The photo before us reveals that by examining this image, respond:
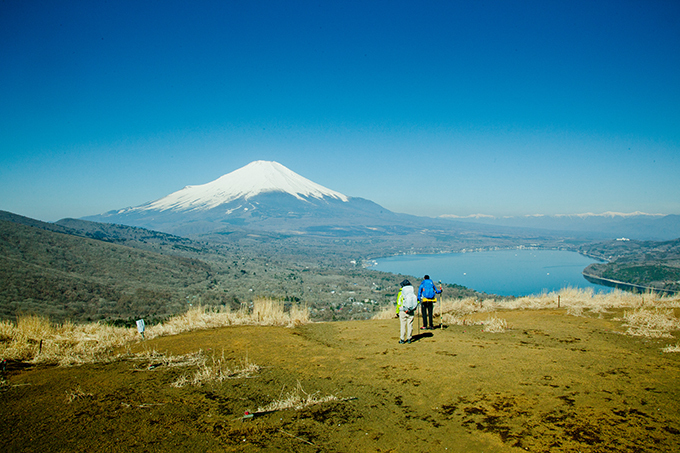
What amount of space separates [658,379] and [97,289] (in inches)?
1135

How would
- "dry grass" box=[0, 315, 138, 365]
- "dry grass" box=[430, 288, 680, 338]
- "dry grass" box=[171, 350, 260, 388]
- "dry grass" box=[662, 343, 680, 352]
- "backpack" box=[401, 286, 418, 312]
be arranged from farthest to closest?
"dry grass" box=[430, 288, 680, 338] < "backpack" box=[401, 286, 418, 312] < "dry grass" box=[0, 315, 138, 365] < "dry grass" box=[662, 343, 680, 352] < "dry grass" box=[171, 350, 260, 388]

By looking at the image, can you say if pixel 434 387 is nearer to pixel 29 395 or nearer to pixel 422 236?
pixel 29 395

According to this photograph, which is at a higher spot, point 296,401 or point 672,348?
point 672,348

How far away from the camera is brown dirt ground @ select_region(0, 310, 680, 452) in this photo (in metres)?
3.46

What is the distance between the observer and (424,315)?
913 cm

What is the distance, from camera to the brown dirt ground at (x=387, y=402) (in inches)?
136

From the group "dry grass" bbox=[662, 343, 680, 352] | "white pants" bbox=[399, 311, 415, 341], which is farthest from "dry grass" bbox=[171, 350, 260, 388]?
"dry grass" bbox=[662, 343, 680, 352]

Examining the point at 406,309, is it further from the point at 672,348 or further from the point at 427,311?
the point at 672,348

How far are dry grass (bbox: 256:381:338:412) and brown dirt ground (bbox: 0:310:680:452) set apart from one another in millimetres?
135

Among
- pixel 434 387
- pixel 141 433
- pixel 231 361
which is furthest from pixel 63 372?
pixel 434 387

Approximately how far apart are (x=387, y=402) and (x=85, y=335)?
8151mm

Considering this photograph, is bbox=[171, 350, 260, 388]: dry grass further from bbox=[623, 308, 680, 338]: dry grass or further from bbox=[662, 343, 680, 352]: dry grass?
bbox=[623, 308, 680, 338]: dry grass

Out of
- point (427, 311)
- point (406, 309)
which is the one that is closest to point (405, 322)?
point (406, 309)

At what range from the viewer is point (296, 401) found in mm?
4523
